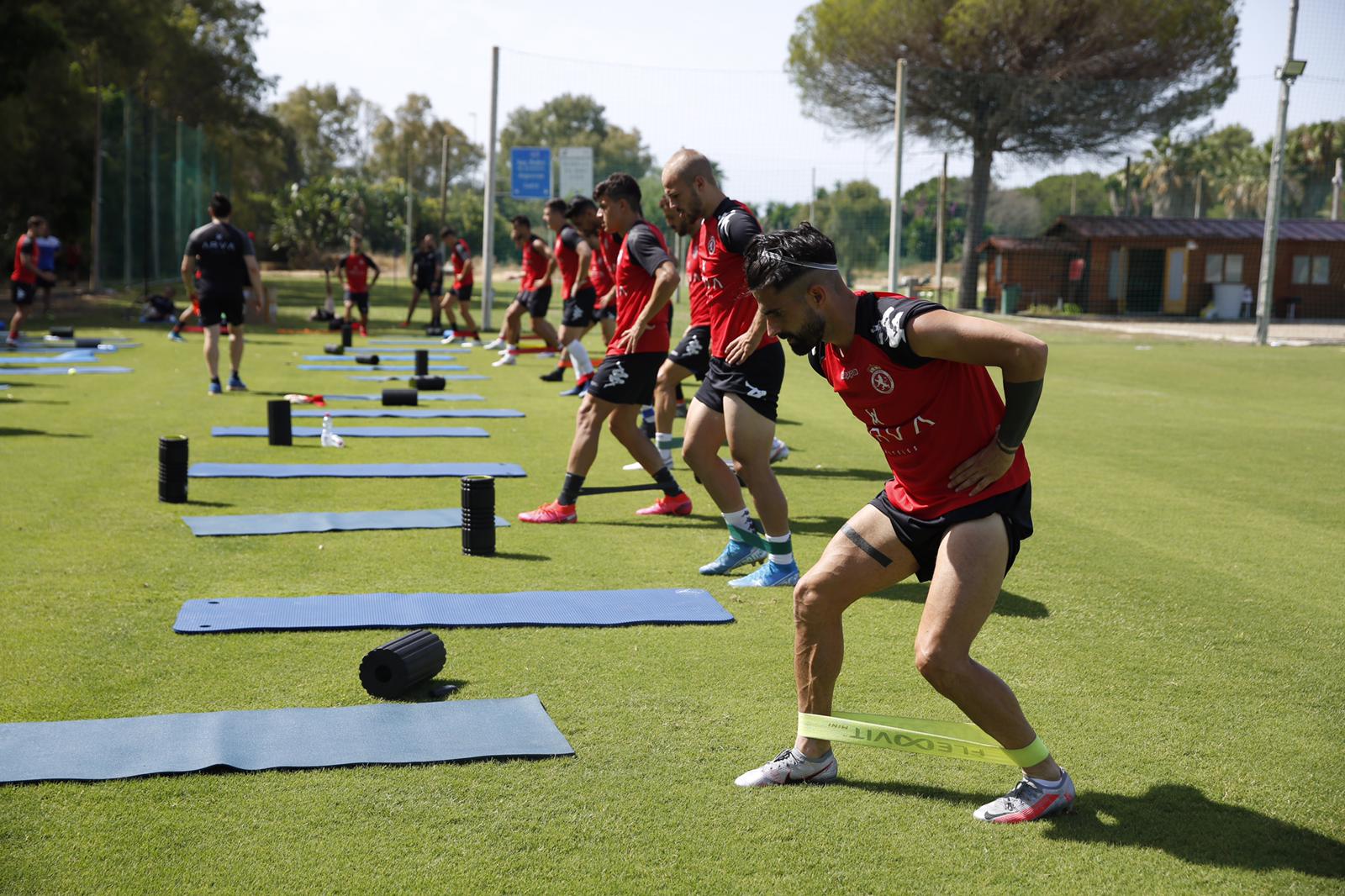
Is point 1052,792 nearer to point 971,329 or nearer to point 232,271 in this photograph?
point 971,329

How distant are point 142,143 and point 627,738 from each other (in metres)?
37.5

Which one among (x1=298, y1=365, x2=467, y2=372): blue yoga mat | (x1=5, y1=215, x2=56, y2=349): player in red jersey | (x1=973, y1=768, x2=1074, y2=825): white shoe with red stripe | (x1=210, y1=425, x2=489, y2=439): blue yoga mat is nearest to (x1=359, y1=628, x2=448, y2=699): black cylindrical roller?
(x1=973, y1=768, x2=1074, y2=825): white shoe with red stripe

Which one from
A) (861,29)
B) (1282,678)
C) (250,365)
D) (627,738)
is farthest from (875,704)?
(861,29)

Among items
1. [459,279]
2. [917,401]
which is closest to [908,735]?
[917,401]

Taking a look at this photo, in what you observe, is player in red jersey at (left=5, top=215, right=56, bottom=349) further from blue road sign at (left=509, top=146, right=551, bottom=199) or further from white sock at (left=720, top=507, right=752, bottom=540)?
white sock at (left=720, top=507, right=752, bottom=540)

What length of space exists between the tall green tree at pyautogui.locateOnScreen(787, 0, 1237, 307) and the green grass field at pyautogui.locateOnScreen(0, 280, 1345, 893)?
29808mm

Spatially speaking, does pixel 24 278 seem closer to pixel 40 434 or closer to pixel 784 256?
pixel 40 434

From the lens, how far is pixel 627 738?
4.18 m

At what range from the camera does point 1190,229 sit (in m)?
40.5

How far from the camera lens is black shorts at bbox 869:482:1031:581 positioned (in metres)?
3.48

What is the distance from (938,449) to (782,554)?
114 inches

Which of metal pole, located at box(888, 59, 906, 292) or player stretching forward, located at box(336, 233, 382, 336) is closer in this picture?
player stretching forward, located at box(336, 233, 382, 336)

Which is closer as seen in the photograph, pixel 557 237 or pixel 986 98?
pixel 557 237

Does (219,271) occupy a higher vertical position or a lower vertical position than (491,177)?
lower
